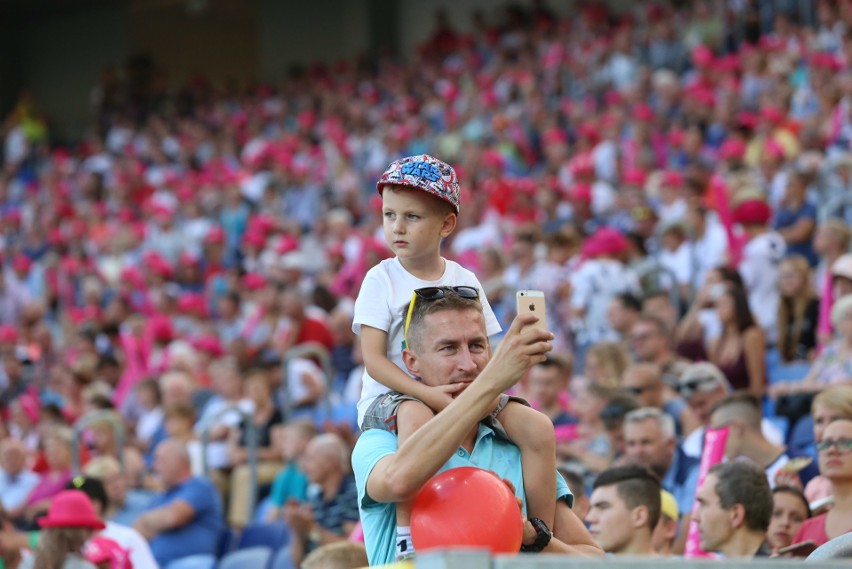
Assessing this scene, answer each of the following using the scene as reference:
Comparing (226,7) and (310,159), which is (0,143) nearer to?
(226,7)

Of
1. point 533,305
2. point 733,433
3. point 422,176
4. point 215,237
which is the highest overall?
point 215,237

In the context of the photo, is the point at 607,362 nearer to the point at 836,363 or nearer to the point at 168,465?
the point at 836,363

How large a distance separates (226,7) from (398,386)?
88.4ft

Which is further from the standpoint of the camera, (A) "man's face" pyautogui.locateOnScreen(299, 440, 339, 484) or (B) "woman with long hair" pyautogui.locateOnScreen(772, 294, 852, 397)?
(A) "man's face" pyautogui.locateOnScreen(299, 440, 339, 484)

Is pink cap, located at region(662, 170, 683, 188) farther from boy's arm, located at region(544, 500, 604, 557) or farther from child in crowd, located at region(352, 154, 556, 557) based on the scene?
boy's arm, located at region(544, 500, 604, 557)

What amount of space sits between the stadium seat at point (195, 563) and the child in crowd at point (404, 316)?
4052mm

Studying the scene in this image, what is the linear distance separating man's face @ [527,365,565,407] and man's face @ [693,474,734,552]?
275cm

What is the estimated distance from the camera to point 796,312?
8422mm

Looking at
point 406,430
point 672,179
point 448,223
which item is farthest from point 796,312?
point 406,430

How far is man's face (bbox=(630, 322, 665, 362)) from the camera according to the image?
8.00 m

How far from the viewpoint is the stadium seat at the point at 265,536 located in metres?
7.21

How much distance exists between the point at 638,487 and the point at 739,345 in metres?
3.08

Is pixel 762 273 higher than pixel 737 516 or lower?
higher

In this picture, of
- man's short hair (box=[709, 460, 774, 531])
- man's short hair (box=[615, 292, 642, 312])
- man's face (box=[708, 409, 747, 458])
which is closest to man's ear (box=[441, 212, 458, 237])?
man's short hair (box=[709, 460, 774, 531])
